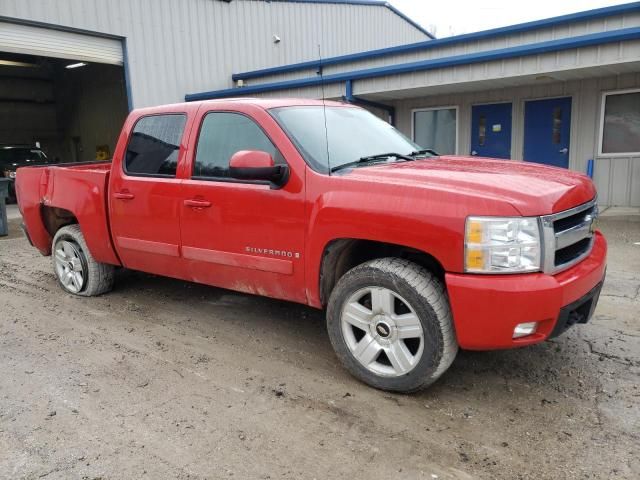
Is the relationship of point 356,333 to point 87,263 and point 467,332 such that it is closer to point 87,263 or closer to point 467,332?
point 467,332

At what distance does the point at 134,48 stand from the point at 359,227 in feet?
40.3

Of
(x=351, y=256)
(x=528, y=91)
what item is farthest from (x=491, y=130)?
(x=351, y=256)

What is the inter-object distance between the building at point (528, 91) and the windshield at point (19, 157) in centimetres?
1018

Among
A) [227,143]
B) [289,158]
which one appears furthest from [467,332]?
[227,143]

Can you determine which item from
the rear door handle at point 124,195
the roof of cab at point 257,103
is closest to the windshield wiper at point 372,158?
the roof of cab at point 257,103

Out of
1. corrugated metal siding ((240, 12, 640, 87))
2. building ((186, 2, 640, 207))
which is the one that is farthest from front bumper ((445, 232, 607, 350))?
corrugated metal siding ((240, 12, 640, 87))

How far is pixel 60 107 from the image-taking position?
24.7m

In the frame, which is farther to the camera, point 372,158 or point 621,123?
point 621,123

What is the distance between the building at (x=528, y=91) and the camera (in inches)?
355

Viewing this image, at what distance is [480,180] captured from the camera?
9.82 ft

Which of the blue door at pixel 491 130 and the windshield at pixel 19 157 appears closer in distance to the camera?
the blue door at pixel 491 130

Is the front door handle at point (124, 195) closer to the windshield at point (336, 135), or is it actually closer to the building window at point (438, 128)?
the windshield at point (336, 135)

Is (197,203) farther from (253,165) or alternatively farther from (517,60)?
(517,60)

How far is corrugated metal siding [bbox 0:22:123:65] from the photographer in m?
10.9
